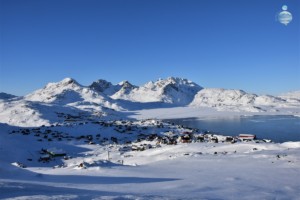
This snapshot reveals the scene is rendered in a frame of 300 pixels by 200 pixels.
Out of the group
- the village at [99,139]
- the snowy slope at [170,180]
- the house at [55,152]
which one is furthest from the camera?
the house at [55,152]

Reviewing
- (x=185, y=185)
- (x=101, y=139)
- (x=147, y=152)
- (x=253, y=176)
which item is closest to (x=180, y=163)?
(x=253, y=176)

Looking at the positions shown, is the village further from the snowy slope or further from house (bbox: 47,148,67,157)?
the snowy slope

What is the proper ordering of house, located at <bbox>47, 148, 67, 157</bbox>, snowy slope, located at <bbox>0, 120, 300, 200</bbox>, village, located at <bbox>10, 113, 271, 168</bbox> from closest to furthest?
snowy slope, located at <bbox>0, 120, 300, 200</bbox> < village, located at <bbox>10, 113, 271, 168</bbox> < house, located at <bbox>47, 148, 67, 157</bbox>

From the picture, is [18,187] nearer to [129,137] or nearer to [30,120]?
[129,137]

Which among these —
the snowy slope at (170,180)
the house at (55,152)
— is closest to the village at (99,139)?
the house at (55,152)

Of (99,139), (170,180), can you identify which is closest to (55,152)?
(99,139)

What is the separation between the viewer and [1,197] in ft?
34.3

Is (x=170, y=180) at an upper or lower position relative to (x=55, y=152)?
upper

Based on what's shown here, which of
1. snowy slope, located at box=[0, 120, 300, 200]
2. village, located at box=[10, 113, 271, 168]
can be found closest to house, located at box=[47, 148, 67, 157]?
village, located at box=[10, 113, 271, 168]

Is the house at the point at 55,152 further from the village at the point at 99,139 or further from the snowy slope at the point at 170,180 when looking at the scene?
the snowy slope at the point at 170,180

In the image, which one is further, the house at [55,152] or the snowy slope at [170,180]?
the house at [55,152]

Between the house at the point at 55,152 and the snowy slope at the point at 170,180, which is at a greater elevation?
the snowy slope at the point at 170,180

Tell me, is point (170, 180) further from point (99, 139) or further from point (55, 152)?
point (99, 139)

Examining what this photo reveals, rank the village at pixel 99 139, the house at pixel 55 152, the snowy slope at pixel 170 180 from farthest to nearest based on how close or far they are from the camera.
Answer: the house at pixel 55 152, the village at pixel 99 139, the snowy slope at pixel 170 180
